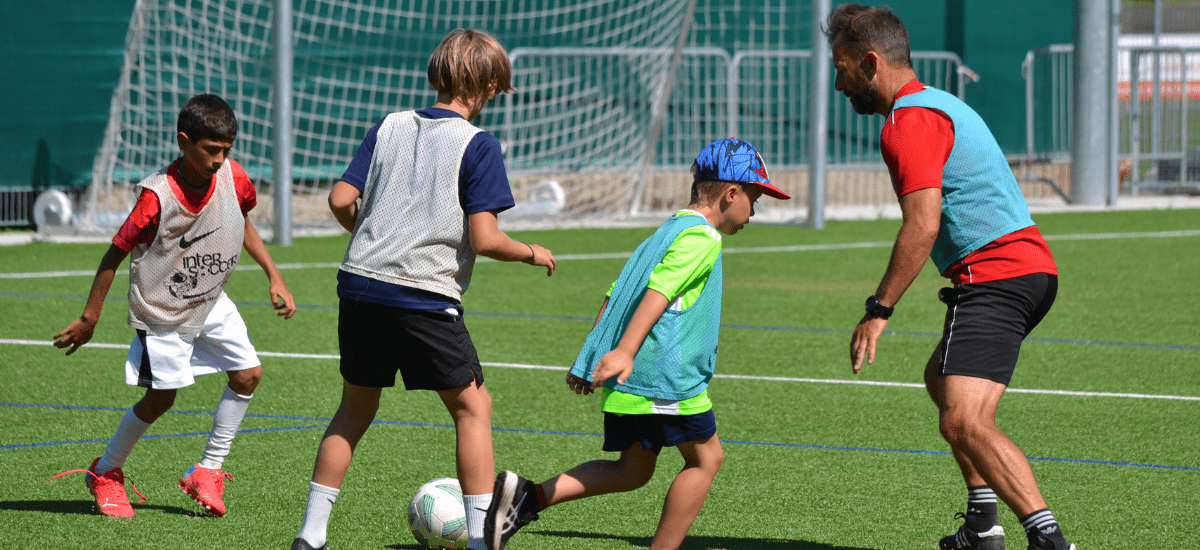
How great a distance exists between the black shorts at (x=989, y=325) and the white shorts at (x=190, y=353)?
2.27m

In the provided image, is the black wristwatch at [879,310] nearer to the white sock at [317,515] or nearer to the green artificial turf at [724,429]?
the green artificial turf at [724,429]

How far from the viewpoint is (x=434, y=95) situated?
16266 mm

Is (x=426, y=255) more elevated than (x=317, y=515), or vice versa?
(x=426, y=255)

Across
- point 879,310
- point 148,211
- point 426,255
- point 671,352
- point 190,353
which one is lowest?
point 190,353

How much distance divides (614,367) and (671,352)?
268mm

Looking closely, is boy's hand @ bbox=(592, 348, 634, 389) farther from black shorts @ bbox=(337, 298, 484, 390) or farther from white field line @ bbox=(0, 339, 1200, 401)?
white field line @ bbox=(0, 339, 1200, 401)

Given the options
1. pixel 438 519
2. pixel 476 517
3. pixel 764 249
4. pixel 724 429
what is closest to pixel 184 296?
pixel 438 519

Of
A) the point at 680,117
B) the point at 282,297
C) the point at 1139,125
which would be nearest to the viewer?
the point at 282,297

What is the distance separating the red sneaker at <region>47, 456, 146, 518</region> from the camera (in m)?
4.32

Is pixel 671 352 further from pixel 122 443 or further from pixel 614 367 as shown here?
pixel 122 443

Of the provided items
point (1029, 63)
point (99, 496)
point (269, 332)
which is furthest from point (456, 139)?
point (1029, 63)

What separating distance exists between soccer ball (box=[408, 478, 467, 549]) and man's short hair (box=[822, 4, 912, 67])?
1.77m

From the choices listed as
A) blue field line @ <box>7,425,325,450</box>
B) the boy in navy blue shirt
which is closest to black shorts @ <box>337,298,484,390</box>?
the boy in navy blue shirt

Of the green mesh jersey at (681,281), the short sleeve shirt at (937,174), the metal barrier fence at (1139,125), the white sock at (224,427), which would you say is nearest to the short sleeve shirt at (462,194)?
the green mesh jersey at (681,281)
